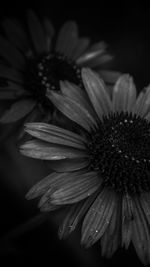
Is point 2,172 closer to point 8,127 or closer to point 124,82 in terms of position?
point 8,127

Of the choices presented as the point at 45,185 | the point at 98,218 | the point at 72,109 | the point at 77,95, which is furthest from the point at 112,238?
the point at 77,95

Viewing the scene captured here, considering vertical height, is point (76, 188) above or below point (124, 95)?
below

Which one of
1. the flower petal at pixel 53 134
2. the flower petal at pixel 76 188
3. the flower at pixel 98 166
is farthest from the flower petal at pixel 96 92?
the flower petal at pixel 76 188

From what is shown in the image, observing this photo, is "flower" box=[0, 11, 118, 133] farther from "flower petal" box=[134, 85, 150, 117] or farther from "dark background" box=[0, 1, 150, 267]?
"flower petal" box=[134, 85, 150, 117]

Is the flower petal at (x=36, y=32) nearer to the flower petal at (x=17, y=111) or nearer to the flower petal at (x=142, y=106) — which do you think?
the flower petal at (x=17, y=111)

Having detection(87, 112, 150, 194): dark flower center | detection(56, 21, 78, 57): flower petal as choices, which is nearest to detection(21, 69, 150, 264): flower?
detection(87, 112, 150, 194): dark flower center

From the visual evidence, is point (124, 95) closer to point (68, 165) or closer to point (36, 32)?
point (68, 165)

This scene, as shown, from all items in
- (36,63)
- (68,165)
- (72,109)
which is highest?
(36,63)

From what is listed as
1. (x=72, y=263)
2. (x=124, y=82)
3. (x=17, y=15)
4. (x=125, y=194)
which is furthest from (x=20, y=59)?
(x=72, y=263)

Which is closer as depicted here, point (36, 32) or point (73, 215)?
point (73, 215)
